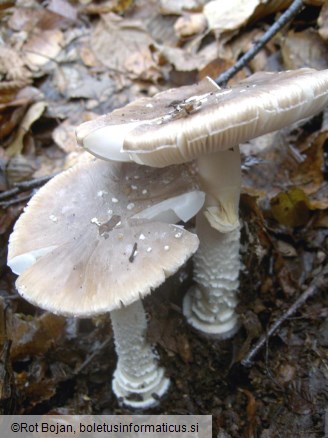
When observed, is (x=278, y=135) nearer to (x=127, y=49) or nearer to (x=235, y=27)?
(x=235, y=27)

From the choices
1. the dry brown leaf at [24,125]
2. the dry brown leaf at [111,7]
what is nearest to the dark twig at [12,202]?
the dry brown leaf at [24,125]

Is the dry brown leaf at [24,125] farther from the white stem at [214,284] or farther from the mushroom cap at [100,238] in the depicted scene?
the white stem at [214,284]

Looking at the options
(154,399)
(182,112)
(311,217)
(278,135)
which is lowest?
(154,399)

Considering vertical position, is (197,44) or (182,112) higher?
(182,112)

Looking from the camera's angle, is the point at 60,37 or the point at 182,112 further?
the point at 60,37

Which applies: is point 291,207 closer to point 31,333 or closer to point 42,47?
point 31,333

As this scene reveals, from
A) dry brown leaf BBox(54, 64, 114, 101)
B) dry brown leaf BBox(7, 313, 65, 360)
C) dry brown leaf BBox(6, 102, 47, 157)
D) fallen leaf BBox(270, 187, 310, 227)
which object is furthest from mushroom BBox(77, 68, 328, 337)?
dry brown leaf BBox(54, 64, 114, 101)

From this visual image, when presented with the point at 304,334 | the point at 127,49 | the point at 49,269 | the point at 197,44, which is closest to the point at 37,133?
the point at 127,49
